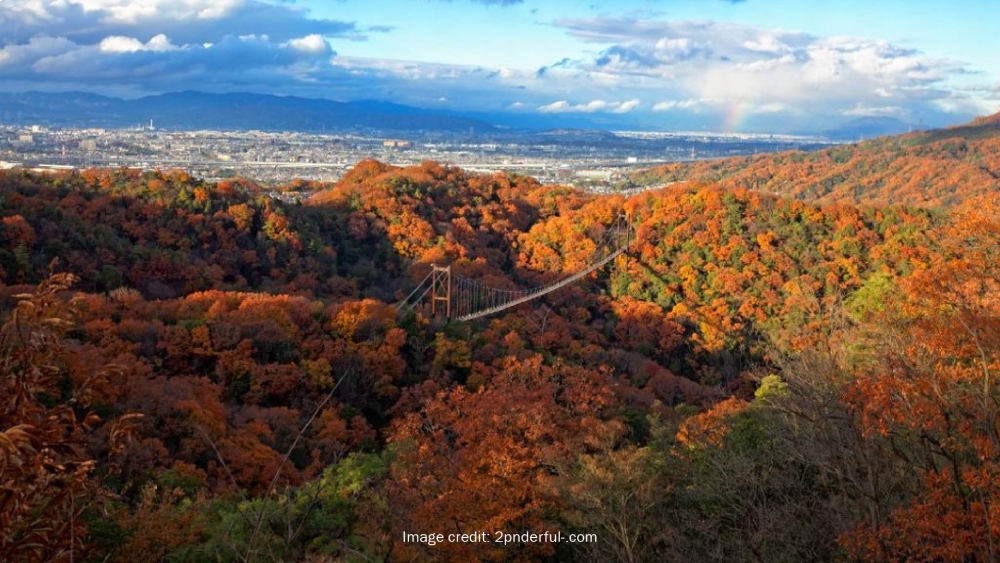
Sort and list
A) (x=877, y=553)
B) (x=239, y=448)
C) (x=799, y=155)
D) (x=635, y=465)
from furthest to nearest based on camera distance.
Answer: (x=799, y=155) < (x=239, y=448) < (x=635, y=465) < (x=877, y=553)

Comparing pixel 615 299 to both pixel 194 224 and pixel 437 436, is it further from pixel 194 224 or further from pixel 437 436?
pixel 437 436

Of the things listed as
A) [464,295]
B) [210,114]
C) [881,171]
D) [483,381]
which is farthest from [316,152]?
[483,381]

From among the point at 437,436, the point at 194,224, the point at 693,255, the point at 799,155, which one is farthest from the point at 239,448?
the point at 799,155

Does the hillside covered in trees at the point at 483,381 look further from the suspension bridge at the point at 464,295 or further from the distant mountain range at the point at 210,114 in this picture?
the distant mountain range at the point at 210,114

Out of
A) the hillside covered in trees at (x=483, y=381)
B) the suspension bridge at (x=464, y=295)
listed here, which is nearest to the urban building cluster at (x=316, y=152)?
the hillside covered in trees at (x=483, y=381)

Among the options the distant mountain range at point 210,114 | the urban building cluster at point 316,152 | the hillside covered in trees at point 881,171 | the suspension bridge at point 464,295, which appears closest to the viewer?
the suspension bridge at point 464,295

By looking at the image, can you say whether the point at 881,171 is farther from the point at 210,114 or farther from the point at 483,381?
the point at 210,114

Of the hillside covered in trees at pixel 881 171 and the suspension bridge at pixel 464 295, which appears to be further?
the hillside covered in trees at pixel 881 171
